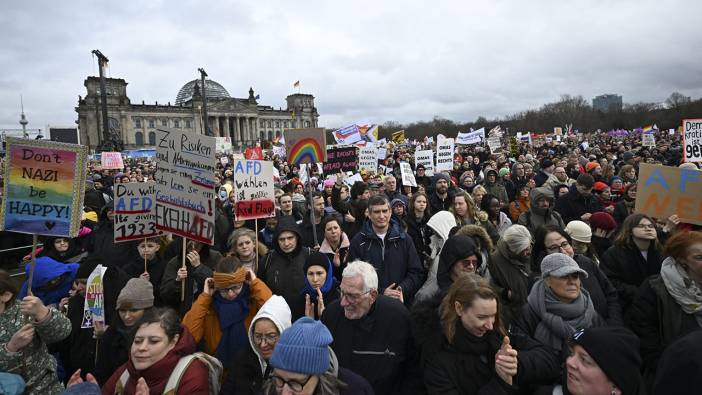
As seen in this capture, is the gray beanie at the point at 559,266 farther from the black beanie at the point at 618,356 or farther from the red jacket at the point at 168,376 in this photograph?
the red jacket at the point at 168,376

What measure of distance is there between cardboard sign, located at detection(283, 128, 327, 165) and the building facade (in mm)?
70016

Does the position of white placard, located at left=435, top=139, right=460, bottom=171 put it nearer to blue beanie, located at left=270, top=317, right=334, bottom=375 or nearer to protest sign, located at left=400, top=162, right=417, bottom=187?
protest sign, located at left=400, top=162, right=417, bottom=187

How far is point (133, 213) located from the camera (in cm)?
509

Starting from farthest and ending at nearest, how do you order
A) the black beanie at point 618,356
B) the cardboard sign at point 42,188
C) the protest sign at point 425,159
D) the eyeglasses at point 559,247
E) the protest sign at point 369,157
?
1. the protest sign at point 369,157
2. the protest sign at point 425,159
3. the eyeglasses at point 559,247
4. the cardboard sign at point 42,188
5. the black beanie at point 618,356

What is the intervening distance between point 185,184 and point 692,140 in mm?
8675

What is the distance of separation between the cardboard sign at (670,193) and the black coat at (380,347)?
3567 millimetres

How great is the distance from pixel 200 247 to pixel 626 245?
4.32m

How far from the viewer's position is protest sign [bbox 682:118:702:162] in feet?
24.6

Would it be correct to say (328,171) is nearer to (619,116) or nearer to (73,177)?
(73,177)

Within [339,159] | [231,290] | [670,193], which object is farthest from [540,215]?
[339,159]

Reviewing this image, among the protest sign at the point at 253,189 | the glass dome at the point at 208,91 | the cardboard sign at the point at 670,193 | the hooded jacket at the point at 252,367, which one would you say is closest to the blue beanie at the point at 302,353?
the hooded jacket at the point at 252,367

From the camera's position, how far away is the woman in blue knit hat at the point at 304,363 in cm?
202

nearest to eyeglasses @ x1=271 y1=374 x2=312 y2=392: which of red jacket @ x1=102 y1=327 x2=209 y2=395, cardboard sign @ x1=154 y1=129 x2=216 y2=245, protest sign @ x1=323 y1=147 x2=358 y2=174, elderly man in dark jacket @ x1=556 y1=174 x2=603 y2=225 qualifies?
red jacket @ x1=102 y1=327 x2=209 y2=395

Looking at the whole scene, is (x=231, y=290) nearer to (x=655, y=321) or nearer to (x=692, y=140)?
(x=655, y=321)
